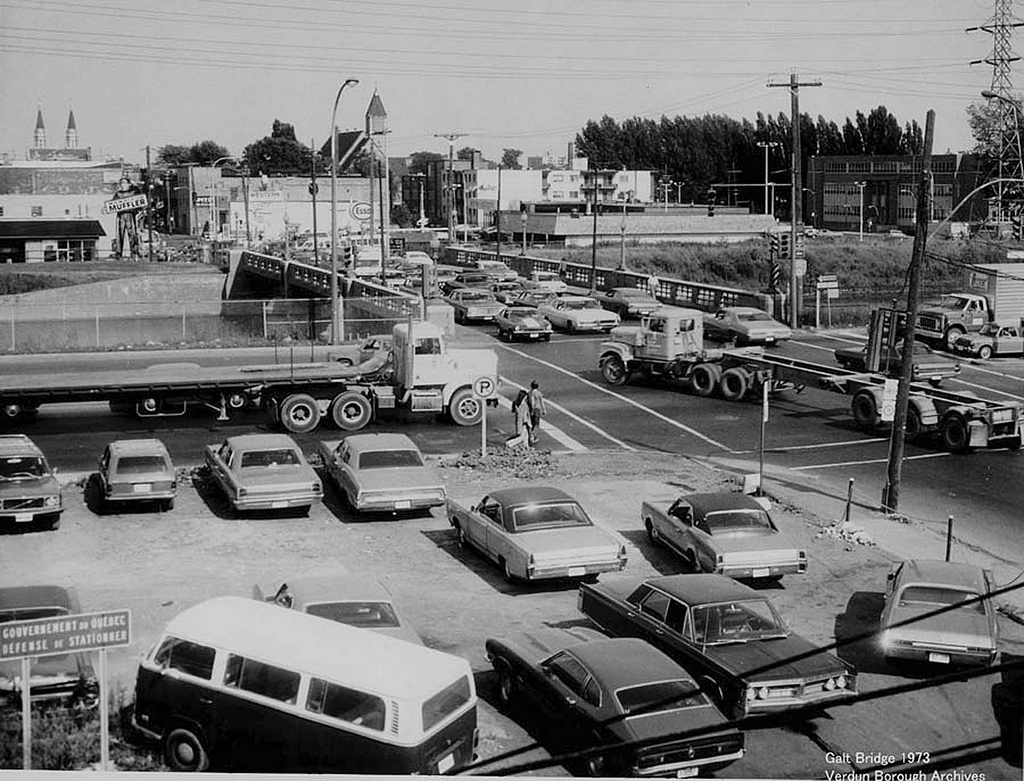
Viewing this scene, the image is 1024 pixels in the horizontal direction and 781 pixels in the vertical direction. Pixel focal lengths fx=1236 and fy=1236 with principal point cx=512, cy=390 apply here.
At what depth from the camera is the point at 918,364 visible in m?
24.6

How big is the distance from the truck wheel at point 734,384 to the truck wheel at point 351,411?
6.33 metres

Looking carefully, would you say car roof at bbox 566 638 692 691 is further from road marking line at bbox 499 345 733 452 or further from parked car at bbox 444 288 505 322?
parked car at bbox 444 288 505 322

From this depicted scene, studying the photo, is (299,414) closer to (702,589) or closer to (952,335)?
(702,589)

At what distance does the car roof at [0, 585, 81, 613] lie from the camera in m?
10.9

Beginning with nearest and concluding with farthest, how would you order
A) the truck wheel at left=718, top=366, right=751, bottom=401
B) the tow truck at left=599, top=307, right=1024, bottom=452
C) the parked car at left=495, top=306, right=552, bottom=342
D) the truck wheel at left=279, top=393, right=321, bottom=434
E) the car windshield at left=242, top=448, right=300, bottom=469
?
1. the car windshield at left=242, top=448, right=300, bottom=469
2. the tow truck at left=599, top=307, right=1024, bottom=452
3. the truck wheel at left=279, top=393, right=321, bottom=434
4. the truck wheel at left=718, top=366, right=751, bottom=401
5. the parked car at left=495, top=306, right=552, bottom=342

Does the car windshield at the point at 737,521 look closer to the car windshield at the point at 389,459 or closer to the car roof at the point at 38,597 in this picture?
the car windshield at the point at 389,459

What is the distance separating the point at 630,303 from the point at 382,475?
64.4 feet

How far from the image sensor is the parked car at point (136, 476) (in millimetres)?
15383

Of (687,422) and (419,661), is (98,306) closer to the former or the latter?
(687,422)

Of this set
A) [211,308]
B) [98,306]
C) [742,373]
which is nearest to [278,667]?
[742,373]

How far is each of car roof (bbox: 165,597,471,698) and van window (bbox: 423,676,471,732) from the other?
60 millimetres

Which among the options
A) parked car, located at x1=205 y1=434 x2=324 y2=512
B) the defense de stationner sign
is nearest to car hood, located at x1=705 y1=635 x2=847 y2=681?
the defense de stationner sign

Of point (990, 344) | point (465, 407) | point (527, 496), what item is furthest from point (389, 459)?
point (990, 344)

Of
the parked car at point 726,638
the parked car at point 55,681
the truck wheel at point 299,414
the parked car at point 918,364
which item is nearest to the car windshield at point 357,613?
the parked car at point 55,681
